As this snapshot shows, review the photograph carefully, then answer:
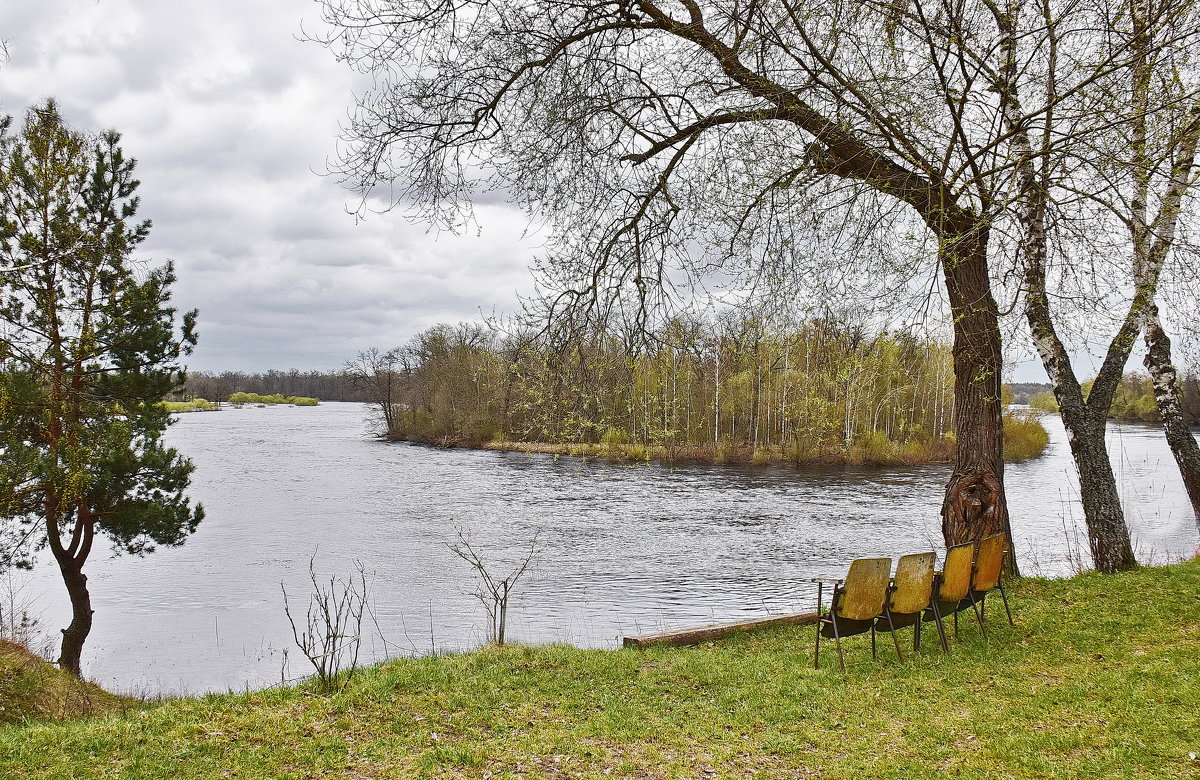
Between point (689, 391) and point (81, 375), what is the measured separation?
2620cm

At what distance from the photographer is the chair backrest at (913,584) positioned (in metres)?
5.77

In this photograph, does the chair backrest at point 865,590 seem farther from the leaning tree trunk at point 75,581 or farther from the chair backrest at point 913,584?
Result: the leaning tree trunk at point 75,581

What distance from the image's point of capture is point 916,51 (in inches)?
262

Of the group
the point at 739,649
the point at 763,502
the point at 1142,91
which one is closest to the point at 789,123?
the point at 1142,91

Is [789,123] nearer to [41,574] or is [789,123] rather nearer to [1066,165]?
[1066,165]

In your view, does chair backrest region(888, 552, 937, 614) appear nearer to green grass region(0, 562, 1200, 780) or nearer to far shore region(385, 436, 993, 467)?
green grass region(0, 562, 1200, 780)

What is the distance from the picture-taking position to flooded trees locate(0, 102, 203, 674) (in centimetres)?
1128

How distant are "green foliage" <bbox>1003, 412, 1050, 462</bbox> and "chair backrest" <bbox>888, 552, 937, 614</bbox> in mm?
33580

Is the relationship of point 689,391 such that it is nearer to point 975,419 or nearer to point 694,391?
point 694,391

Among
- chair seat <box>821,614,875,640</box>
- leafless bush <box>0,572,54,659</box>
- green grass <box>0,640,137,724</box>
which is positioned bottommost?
leafless bush <box>0,572,54,659</box>

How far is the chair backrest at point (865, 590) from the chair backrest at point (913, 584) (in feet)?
0.36

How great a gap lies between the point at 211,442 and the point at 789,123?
4866 centimetres

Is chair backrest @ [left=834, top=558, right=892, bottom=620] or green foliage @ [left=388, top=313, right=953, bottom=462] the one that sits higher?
green foliage @ [left=388, top=313, right=953, bottom=462]

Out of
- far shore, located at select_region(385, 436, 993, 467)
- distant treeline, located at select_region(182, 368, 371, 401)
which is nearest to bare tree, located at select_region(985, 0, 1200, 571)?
far shore, located at select_region(385, 436, 993, 467)
